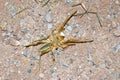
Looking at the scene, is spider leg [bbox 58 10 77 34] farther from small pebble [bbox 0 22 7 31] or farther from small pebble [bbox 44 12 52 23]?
small pebble [bbox 0 22 7 31]

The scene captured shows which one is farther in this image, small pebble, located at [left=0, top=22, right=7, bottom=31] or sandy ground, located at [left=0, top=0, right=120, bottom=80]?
small pebble, located at [left=0, top=22, right=7, bottom=31]

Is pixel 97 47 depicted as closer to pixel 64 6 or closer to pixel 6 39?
pixel 64 6

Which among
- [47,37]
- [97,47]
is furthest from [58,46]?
[97,47]

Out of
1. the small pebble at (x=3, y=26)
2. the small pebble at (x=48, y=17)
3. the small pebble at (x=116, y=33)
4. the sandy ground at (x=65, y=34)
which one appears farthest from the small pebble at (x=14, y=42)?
the small pebble at (x=116, y=33)

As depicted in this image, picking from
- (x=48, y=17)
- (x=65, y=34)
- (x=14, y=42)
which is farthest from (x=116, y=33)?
(x=14, y=42)

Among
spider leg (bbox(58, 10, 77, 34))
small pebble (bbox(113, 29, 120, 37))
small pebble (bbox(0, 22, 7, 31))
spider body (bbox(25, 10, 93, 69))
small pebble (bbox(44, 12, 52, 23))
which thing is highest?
small pebble (bbox(0, 22, 7, 31))

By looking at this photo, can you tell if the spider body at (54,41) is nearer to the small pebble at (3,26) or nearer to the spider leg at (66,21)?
the spider leg at (66,21)

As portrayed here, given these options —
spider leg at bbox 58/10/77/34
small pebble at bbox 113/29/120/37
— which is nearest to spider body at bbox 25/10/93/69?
spider leg at bbox 58/10/77/34

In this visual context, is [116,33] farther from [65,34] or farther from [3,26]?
[3,26]

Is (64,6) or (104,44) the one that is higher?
(64,6)
